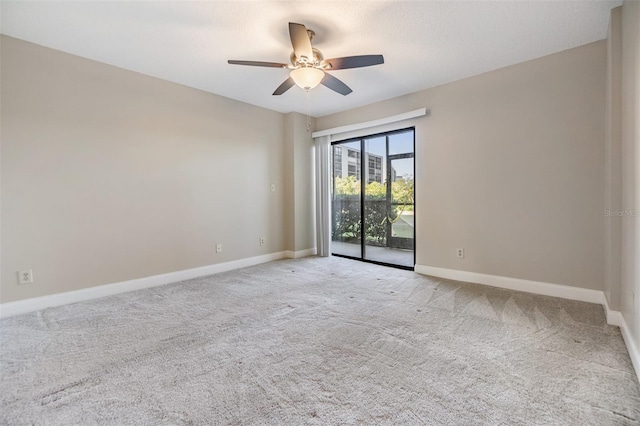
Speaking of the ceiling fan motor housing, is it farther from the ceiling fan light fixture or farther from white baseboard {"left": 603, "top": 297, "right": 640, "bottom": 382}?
white baseboard {"left": 603, "top": 297, "right": 640, "bottom": 382}

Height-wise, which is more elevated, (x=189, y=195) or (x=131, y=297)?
(x=189, y=195)

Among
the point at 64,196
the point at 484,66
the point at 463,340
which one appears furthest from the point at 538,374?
the point at 64,196

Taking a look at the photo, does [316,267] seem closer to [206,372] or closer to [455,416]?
[206,372]

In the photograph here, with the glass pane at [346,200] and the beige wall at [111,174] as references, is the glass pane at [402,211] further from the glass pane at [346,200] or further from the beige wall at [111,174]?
the beige wall at [111,174]

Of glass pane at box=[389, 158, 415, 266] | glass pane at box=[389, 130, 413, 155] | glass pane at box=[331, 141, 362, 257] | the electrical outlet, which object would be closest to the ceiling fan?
glass pane at box=[389, 130, 413, 155]

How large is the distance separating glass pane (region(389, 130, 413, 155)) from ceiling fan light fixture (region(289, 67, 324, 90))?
7.00 ft

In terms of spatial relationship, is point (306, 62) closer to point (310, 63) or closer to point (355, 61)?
point (310, 63)

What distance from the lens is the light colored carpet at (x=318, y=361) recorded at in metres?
1.50

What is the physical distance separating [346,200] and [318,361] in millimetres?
3567

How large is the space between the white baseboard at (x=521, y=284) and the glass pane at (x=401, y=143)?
1736 millimetres

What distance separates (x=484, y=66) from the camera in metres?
3.34

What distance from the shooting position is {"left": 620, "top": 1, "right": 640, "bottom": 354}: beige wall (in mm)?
1858

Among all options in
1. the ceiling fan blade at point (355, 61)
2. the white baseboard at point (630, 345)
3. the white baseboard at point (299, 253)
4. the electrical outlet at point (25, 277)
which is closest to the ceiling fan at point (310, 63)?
the ceiling fan blade at point (355, 61)

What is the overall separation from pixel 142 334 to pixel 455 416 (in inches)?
90.2
